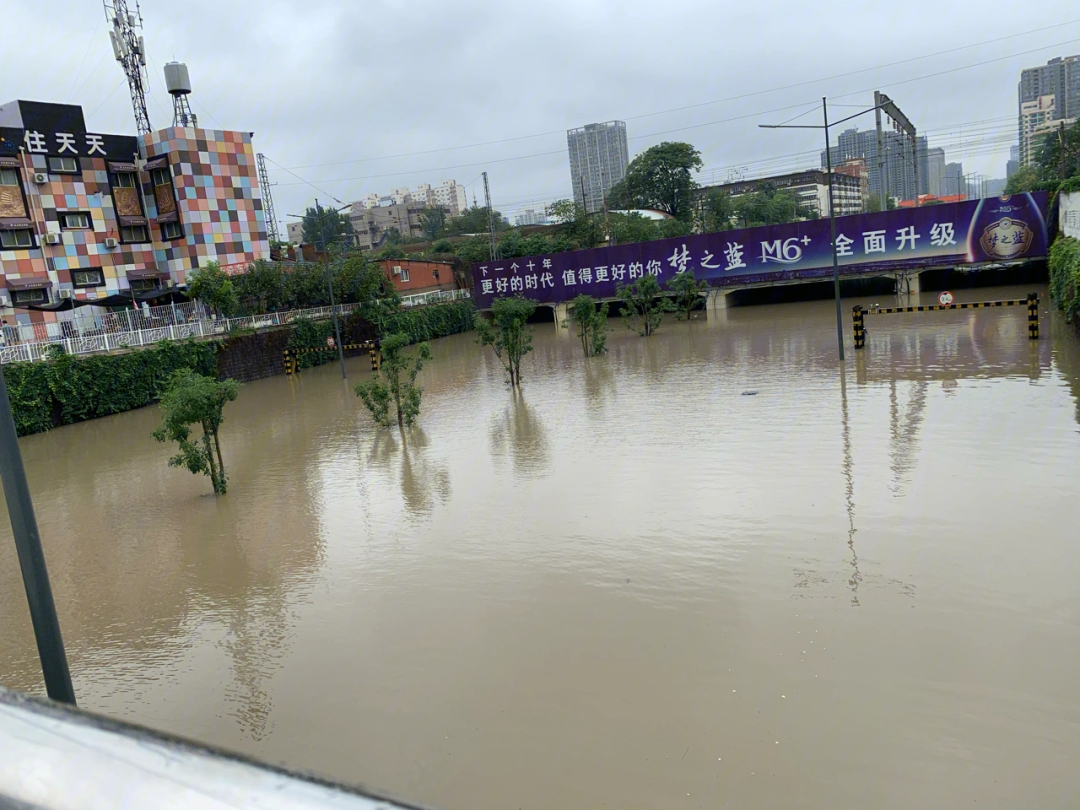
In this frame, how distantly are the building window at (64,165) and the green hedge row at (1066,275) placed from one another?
3127 cm

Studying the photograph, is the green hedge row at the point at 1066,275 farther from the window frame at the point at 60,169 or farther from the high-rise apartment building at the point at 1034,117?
the high-rise apartment building at the point at 1034,117

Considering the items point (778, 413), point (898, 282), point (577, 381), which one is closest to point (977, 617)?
point (778, 413)

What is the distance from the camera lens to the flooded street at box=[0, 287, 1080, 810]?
491cm

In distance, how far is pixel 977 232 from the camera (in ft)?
90.0

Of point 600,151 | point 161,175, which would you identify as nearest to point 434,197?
point 600,151

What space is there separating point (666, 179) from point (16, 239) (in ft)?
128

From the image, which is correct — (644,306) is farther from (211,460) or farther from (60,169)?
(60,169)

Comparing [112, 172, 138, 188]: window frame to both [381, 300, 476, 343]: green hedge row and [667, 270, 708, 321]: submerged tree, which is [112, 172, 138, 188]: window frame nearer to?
[381, 300, 476, 343]: green hedge row

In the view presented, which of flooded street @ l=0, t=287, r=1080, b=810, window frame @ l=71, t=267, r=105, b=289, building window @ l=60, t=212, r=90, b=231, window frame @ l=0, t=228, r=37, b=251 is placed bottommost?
flooded street @ l=0, t=287, r=1080, b=810

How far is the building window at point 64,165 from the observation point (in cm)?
2869

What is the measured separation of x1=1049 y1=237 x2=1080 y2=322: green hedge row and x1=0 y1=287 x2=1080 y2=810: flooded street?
4.21 metres

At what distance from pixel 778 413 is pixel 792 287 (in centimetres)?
2346

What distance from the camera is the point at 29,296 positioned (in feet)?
92.4

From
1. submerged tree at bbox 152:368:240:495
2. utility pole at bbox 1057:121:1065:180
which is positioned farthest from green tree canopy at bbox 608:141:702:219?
submerged tree at bbox 152:368:240:495
